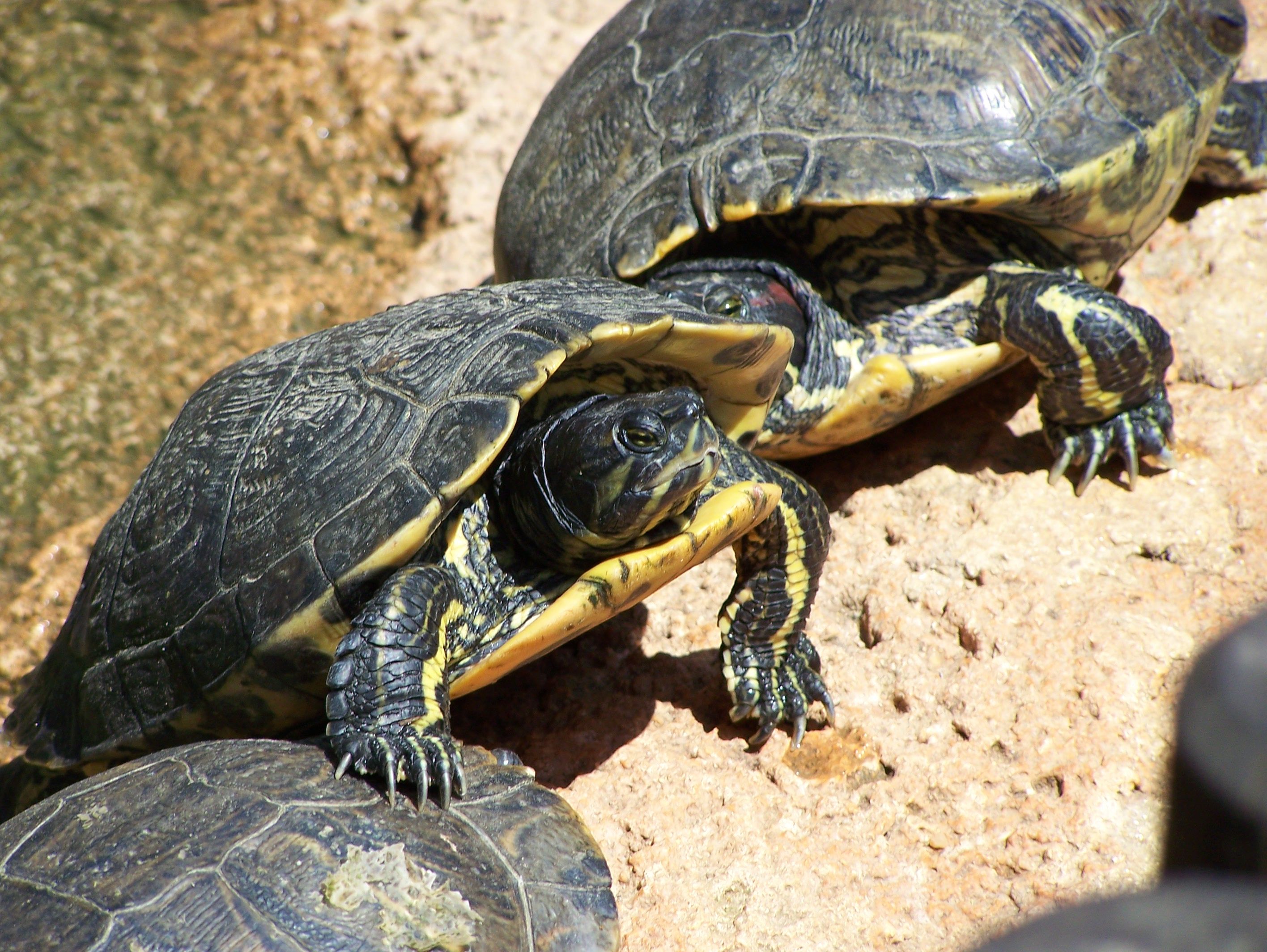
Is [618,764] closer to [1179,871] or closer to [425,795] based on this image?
[425,795]

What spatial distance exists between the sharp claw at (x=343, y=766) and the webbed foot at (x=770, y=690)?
3.97ft

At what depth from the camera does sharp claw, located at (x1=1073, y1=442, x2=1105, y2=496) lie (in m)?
3.58

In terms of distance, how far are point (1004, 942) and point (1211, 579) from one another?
2.79 m

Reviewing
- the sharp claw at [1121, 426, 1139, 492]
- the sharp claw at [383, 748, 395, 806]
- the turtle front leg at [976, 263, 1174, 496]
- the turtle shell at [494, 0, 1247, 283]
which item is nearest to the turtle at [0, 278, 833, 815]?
the sharp claw at [383, 748, 395, 806]

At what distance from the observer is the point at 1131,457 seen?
3537 millimetres

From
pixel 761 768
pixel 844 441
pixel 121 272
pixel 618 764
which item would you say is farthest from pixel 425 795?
pixel 121 272

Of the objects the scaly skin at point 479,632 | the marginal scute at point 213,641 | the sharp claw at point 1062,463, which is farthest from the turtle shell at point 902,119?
the marginal scute at point 213,641

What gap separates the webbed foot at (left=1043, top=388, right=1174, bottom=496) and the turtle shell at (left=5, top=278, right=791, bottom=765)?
3.89 ft

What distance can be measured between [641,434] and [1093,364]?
1.88 m

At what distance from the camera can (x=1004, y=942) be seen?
788 millimetres

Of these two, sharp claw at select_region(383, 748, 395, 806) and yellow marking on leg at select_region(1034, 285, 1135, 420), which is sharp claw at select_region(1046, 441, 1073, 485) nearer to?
yellow marking on leg at select_region(1034, 285, 1135, 420)

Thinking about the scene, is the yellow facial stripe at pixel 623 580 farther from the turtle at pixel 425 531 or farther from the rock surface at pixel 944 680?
the rock surface at pixel 944 680

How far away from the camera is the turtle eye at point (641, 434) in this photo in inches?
102

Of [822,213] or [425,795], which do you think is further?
[822,213]
